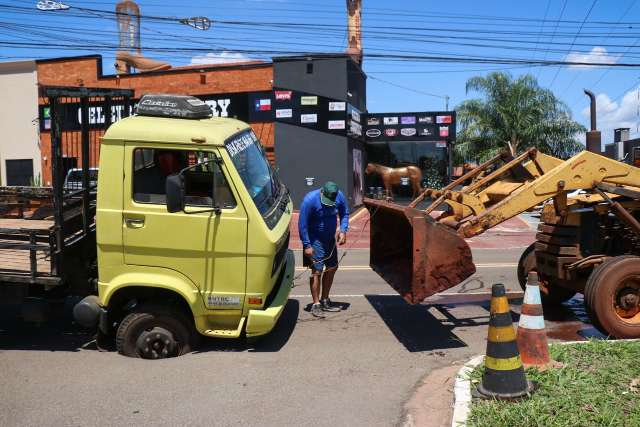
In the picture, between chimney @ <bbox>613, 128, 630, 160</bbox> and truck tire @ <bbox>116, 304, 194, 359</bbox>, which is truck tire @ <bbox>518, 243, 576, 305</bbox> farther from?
chimney @ <bbox>613, 128, 630, 160</bbox>

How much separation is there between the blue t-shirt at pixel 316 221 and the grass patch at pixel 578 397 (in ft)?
9.31

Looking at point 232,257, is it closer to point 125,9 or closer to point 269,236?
point 269,236

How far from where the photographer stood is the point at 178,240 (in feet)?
17.3

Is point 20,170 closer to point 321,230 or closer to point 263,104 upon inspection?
point 263,104

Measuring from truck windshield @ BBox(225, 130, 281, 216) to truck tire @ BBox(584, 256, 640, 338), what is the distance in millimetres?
3433

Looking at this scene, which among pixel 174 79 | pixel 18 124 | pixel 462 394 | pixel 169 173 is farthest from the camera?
pixel 18 124

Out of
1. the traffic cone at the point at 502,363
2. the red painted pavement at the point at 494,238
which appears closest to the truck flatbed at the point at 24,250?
the traffic cone at the point at 502,363

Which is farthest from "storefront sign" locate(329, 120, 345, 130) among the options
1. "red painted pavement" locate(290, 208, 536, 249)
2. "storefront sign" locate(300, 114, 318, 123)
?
"red painted pavement" locate(290, 208, 536, 249)

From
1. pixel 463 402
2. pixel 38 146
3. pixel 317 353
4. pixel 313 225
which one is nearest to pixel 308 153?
pixel 38 146

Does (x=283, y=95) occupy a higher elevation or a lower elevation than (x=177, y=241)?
higher

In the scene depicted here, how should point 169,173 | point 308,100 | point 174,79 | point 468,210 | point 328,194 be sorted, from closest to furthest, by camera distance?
1. point 169,173
2. point 468,210
3. point 328,194
4. point 308,100
5. point 174,79

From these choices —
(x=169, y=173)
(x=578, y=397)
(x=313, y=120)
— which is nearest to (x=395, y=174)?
(x=313, y=120)

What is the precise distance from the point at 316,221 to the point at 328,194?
371 millimetres

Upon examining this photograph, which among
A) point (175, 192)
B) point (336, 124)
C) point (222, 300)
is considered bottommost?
point (222, 300)
